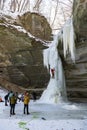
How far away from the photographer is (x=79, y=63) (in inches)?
880

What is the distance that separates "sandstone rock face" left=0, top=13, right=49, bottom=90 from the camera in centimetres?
3022

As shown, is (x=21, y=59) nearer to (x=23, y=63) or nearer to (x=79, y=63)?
(x=23, y=63)

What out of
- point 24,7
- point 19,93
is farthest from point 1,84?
point 24,7

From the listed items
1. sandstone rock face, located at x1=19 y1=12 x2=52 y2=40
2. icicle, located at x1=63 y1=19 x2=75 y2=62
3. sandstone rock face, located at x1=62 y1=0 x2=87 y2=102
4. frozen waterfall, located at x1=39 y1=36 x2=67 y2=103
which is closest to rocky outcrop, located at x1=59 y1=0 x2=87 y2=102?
sandstone rock face, located at x1=62 y1=0 x2=87 y2=102

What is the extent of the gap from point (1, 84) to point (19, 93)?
2740 mm

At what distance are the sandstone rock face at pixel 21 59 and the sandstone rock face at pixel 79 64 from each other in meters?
4.62

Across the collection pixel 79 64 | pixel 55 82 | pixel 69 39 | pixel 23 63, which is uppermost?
pixel 69 39

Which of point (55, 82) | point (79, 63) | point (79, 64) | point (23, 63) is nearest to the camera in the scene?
point (79, 63)

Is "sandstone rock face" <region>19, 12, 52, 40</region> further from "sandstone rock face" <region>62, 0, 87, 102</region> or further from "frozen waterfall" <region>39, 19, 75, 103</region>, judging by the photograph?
"sandstone rock face" <region>62, 0, 87, 102</region>

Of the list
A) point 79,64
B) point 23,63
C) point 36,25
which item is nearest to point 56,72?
point 79,64

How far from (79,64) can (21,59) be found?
9649 mm

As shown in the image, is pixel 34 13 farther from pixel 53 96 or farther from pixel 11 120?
pixel 11 120

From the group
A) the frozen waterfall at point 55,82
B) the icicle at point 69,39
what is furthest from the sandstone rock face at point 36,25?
the icicle at point 69,39

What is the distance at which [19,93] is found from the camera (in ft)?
88.3
